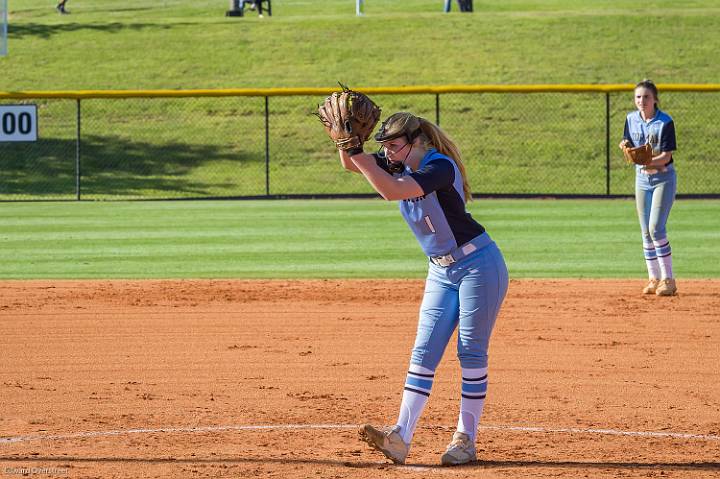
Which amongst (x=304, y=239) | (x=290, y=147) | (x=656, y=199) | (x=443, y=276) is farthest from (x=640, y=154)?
(x=290, y=147)

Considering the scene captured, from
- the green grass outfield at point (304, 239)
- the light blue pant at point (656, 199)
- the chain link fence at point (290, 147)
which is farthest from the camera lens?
the chain link fence at point (290, 147)

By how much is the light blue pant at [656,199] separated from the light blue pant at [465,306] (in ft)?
19.0

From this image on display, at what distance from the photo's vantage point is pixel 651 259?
1186 cm

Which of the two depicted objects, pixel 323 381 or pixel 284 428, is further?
pixel 323 381

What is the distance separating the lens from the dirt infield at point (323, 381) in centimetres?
616

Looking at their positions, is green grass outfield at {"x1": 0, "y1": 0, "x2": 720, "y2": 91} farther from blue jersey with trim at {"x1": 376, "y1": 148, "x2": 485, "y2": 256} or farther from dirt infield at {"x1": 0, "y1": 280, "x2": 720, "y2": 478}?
blue jersey with trim at {"x1": 376, "y1": 148, "x2": 485, "y2": 256}

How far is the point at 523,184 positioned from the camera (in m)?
26.2

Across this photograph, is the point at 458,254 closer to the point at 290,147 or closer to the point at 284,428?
the point at 284,428

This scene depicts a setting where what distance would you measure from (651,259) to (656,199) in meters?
0.73

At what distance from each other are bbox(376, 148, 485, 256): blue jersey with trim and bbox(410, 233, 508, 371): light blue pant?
0.13m

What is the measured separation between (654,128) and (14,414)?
22.6ft

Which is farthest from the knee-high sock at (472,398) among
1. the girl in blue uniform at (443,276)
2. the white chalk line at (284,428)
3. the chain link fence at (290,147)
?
the chain link fence at (290,147)

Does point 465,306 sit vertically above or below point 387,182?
below

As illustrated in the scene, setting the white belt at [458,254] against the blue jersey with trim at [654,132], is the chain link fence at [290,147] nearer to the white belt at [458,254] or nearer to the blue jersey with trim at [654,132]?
the blue jersey with trim at [654,132]
